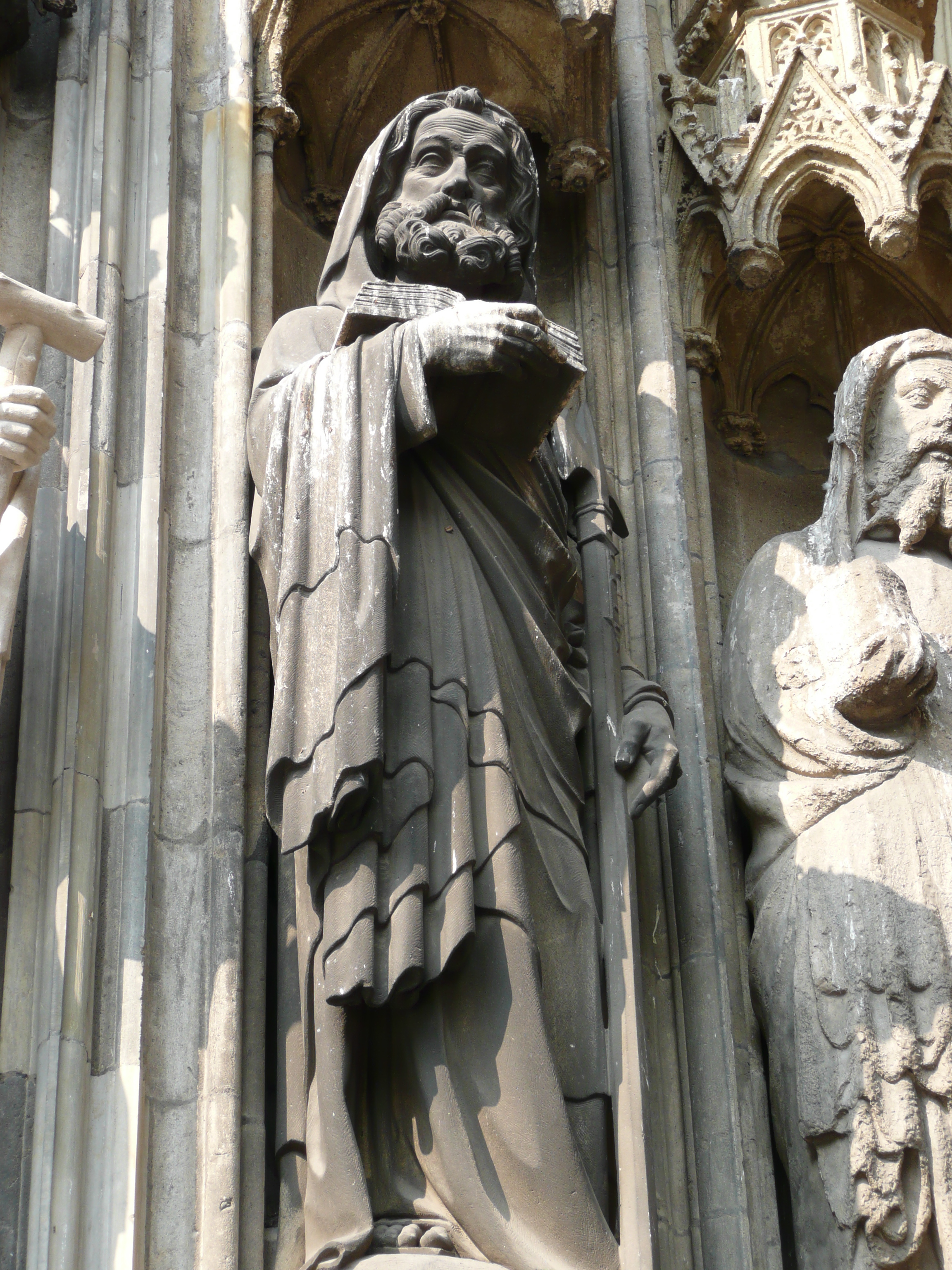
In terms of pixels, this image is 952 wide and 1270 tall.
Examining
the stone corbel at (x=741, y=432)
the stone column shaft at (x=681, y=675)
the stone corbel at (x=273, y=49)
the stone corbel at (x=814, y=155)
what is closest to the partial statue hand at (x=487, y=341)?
the stone column shaft at (x=681, y=675)

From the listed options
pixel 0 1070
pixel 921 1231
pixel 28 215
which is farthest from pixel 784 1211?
pixel 28 215

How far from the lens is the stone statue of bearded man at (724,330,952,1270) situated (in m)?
4.34

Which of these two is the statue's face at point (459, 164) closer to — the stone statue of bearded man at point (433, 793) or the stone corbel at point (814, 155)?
the stone statue of bearded man at point (433, 793)

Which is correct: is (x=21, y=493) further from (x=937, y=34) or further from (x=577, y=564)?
(x=937, y=34)

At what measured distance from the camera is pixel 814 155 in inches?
227

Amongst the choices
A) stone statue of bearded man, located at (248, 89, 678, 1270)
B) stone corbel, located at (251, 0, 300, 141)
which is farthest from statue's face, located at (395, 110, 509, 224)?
stone corbel, located at (251, 0, 300, 141)

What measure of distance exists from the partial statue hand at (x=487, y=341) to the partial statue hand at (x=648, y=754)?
747mm

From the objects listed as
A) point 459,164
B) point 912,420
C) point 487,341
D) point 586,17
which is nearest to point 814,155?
point 586,17

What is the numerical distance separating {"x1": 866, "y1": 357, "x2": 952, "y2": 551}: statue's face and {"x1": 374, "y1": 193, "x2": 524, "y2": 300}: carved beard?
90 cm

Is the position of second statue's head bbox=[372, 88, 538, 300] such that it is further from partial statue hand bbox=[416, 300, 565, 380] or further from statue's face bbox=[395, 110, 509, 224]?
partial statue hand bbox=[416, 300, 565, 380]

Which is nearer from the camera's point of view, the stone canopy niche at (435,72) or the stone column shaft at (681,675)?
the stone column shaft at (681,675)

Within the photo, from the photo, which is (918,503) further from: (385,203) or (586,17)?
(586,17)

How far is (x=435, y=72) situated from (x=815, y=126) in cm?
102

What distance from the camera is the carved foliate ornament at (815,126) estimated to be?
224 inches
